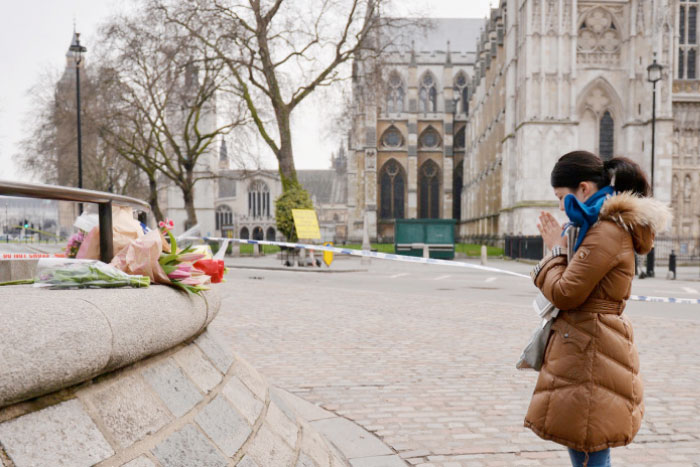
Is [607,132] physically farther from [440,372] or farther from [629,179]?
[629,179]

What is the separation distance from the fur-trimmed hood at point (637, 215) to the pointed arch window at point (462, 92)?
65.4 meters

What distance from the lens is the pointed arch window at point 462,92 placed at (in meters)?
65.8

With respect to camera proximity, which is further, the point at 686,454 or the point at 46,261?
the point at 686,454

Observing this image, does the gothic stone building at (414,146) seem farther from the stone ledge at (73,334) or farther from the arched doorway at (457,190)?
the stone ledge at (73,334)

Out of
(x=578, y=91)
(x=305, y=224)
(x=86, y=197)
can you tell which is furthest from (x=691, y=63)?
(x=86, y=197)

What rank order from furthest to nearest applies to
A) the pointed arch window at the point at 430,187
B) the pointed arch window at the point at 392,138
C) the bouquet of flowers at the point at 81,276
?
the pointed arch window at the point at 430,187 → the pointed arch window at the point at 392,138 → the bouquet of flowers at the point at 81,276

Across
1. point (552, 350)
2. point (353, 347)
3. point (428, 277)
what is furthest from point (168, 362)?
point (428, 277)

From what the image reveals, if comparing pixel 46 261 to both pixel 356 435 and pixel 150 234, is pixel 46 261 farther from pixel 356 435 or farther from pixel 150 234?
pixel 356 435

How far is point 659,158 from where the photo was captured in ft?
113

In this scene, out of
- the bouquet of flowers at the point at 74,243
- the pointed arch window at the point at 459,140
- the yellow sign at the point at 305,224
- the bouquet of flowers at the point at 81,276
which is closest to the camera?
the bouquet of flowers at the point at 81,276

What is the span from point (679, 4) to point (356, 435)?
153ft

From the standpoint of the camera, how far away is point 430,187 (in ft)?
202

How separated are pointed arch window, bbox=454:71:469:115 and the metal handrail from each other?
65.4m

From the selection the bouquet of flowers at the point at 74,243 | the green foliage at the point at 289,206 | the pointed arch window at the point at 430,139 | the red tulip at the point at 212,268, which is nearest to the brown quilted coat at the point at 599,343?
Result: the red tulip at the point at 212,268
